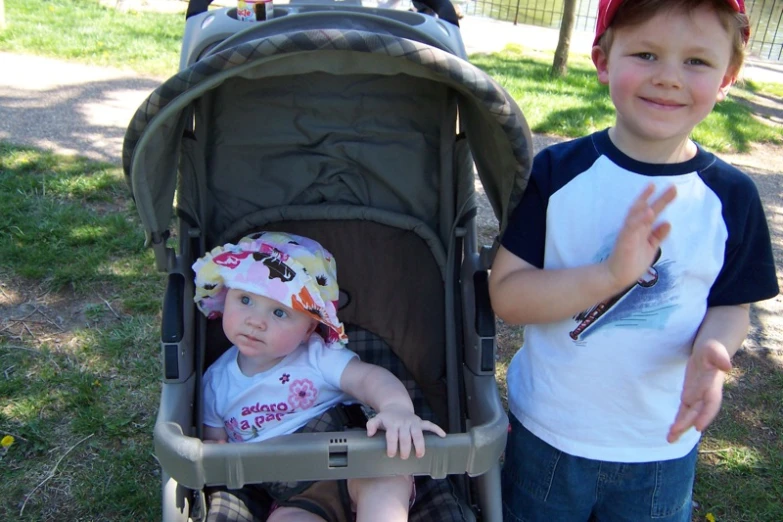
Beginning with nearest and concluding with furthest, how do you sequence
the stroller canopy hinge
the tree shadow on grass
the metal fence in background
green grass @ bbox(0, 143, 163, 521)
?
the stroller canopy hinge
green grass @ bbox(0, 143, 163, 521)
the tree shadow on grass
the metal fence in background

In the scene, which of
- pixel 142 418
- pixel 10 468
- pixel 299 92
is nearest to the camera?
pixel 299 92

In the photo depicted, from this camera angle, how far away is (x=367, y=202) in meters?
2.50

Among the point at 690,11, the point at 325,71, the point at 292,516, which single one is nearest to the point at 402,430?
the point at 292,516

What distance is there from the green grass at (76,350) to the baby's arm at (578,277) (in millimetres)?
1553

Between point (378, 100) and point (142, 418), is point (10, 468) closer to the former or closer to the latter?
point (142, 418)

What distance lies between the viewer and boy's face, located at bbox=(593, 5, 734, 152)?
5.07 feet

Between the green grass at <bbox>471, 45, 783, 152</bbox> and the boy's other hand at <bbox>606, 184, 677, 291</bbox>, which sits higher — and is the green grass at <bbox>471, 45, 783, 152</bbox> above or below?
below

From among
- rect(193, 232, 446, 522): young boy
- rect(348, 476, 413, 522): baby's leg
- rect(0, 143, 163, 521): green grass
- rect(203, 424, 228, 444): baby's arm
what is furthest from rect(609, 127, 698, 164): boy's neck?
rect(0, 143, 163, 521): green grass

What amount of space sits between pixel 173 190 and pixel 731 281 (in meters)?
1.50

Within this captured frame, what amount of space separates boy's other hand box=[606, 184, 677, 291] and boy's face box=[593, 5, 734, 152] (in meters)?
0.21

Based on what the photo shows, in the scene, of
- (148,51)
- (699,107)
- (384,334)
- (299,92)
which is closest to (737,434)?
(384,334)

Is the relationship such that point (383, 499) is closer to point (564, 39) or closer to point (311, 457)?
point (311, 457)

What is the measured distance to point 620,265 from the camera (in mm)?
1503

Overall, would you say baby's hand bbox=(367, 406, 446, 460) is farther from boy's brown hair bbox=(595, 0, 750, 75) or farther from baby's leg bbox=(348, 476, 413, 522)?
boy's brown hair bbox=(595, 0, 750, 75)
